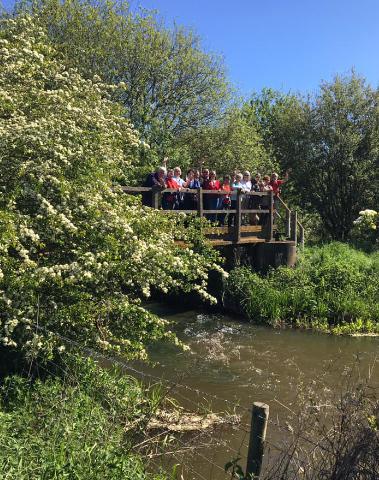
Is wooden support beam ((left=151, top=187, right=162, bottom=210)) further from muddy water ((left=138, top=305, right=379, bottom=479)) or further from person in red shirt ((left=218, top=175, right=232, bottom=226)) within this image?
person in red shirt ((left=218, top=175, right=232, bottom=226))

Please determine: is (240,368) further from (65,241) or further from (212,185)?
(212,185)

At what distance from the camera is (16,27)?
9.76m

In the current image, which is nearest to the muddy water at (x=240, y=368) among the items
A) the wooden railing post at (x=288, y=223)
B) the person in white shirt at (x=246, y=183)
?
the person in white shirt at (x=246, y=183)

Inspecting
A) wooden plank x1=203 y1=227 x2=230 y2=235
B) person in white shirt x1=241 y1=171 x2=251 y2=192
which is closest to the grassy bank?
wooden plank x1=203 y1=227 x2=230 y2=235

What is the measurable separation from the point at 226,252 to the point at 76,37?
30.6 ft

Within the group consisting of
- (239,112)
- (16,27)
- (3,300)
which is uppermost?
(239,112)

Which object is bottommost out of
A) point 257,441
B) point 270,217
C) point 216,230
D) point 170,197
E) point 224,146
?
point 257,441

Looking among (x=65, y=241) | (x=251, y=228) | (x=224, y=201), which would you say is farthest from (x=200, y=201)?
(x=65, y=241)

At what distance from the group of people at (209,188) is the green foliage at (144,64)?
13.7 feet

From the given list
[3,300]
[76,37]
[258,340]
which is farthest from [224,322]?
[76,37]

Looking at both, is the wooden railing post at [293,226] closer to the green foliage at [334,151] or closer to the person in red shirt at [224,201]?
the person in red shirt at [224,201]

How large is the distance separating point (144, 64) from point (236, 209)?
26.5 ft

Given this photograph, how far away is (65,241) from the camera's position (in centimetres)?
672

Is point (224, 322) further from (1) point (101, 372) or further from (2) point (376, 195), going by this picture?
(2) point (376, 195)
